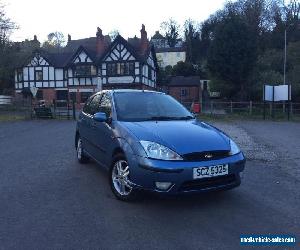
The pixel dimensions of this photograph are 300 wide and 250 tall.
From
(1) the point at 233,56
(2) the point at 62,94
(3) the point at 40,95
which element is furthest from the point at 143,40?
(3) the point at 40,95

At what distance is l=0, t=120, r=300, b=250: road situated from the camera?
13.5ft

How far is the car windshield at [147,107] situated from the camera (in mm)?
6117

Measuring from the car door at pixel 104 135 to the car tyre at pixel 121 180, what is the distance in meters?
0.32

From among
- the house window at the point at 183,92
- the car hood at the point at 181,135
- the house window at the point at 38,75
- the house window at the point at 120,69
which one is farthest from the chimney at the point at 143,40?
the car hood at the point at 181,135

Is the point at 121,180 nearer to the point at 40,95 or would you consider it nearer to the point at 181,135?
the point at 181,135

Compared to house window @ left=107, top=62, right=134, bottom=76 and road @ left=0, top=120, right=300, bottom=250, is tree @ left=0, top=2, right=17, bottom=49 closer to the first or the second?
house window @ left=107, top=62, right=134, bottom=76

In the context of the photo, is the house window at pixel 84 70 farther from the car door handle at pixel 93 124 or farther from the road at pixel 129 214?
the car door handle at pixel 93 124

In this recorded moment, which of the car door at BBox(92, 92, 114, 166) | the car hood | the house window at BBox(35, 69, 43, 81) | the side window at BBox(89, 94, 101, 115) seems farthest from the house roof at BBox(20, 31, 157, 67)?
the car hood

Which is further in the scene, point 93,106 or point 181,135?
point 93,106

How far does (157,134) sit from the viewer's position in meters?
5.18

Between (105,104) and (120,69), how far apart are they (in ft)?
129

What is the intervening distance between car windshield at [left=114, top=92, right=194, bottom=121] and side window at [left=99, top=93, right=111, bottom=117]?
0.57ft

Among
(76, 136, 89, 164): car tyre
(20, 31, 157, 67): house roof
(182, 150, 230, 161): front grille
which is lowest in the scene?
(76, 136, 89, 164): car tyre

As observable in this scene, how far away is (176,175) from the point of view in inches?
187
